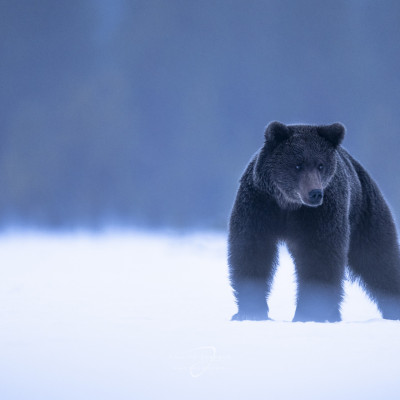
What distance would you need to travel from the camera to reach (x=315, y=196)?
7383 millimetres

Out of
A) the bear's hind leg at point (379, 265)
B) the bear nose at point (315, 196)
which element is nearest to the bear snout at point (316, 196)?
the bear nose at point (315, 196)

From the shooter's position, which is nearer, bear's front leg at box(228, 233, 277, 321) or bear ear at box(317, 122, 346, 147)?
bear ear at box(317, 122, 346, 147)

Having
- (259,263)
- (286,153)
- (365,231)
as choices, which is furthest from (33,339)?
(365,231)

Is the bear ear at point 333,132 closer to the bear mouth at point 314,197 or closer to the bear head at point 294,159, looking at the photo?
the bear head at point 294,159

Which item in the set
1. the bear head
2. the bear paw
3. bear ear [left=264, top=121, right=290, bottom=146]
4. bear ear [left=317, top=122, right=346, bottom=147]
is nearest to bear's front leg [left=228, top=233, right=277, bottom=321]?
the bear paw

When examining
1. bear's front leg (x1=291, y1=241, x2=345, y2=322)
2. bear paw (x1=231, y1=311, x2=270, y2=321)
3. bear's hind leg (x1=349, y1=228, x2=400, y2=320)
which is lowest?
bear paw (x1=231, y1=311, x2=270, y2=321)

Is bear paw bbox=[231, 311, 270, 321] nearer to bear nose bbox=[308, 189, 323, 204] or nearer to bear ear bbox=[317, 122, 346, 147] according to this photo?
bear nose bbox=[308, 189, 323, 204]

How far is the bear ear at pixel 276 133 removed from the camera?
25.7 feet

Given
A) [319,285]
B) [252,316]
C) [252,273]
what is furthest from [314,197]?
[252,316]

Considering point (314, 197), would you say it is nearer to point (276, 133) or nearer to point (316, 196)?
point (316, 196)

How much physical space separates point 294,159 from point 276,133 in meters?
0.39

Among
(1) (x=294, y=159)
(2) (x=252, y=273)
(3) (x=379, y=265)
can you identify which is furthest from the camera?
(3) (x=379, y=265)

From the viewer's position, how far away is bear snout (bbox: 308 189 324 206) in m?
7.37

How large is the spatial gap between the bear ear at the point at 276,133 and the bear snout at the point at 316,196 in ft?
2.95
